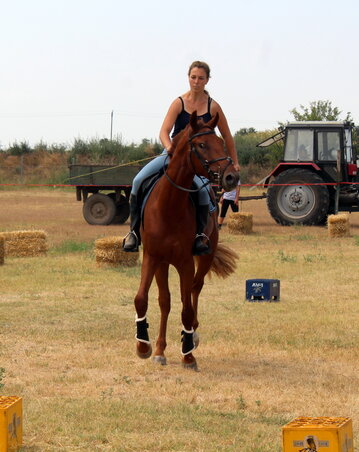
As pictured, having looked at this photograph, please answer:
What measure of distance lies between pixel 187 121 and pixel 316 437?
4584 mm

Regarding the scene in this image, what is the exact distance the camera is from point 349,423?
5.30m

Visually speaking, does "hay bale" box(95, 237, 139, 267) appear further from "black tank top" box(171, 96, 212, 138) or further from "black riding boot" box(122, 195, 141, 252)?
"black tank top" box(171, 96, 212, 138)

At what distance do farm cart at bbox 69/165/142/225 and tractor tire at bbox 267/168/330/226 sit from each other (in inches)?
151

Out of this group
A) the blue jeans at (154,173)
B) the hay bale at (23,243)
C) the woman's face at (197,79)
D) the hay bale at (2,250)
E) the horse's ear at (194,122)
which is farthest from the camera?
the hay bale at (23,243)

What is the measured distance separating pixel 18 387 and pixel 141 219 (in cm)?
200

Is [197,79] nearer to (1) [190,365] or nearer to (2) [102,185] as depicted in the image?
(1) [190,365]

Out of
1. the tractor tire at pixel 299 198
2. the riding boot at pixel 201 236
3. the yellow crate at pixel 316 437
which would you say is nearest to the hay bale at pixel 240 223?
the tractor tire at pixel 299 198

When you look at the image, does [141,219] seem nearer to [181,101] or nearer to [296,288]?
[181,101]

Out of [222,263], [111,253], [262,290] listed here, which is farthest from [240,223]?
[222,263]

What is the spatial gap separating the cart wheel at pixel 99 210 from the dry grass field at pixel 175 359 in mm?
8859

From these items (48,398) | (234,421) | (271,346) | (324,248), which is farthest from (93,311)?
(324,248)

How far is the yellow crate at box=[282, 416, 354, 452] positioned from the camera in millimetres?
5039

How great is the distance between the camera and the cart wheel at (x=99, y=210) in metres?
26.1

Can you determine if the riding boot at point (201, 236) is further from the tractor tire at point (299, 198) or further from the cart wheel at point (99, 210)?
the cart wheel at point (99, 210)
